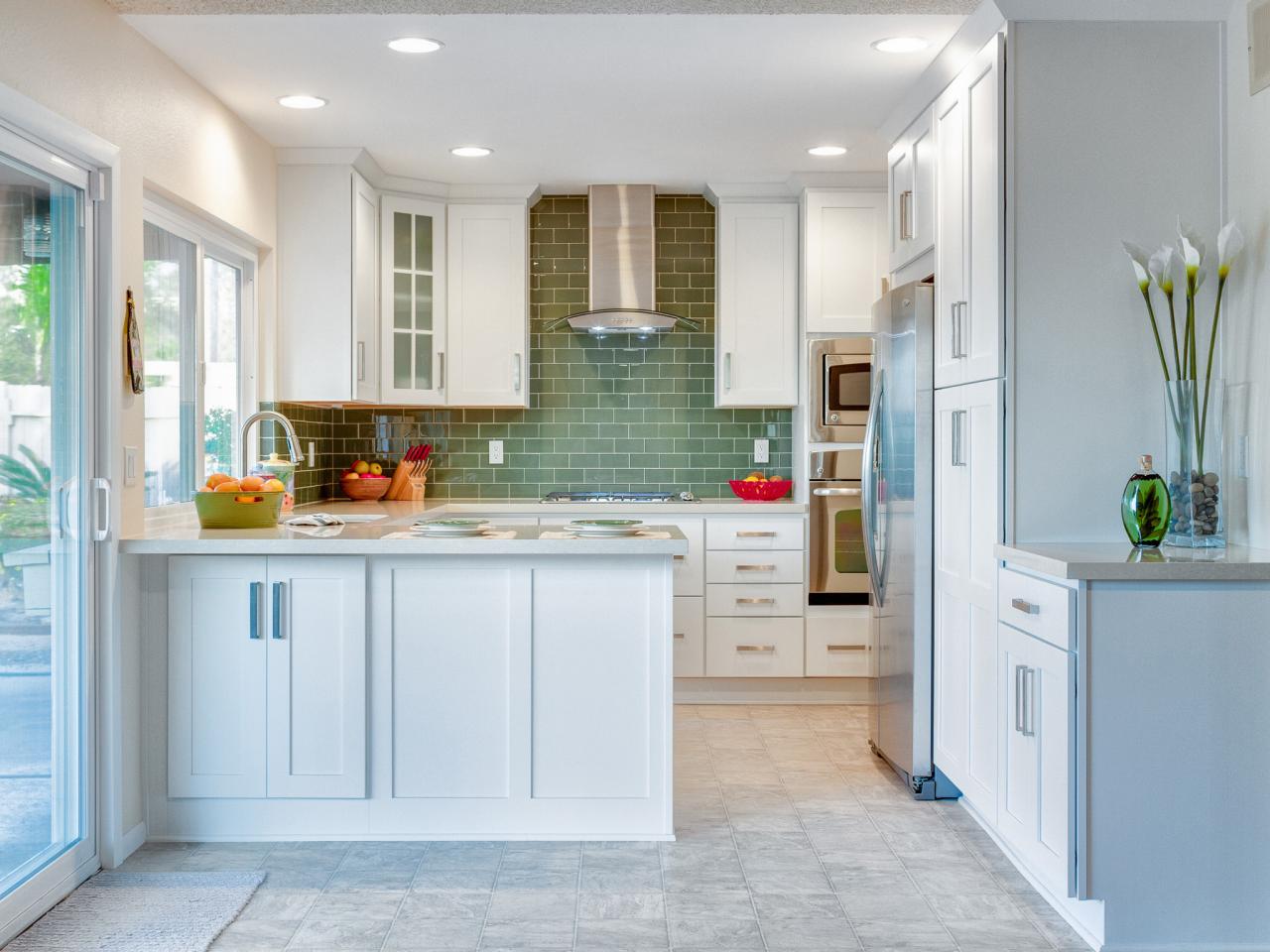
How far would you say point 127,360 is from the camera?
330 centimetres

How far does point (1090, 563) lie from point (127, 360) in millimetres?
2587

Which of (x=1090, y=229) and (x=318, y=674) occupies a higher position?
(x=1090, y=229)

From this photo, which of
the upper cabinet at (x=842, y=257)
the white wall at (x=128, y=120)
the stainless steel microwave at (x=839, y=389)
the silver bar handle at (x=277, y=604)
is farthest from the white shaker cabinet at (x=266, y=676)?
the upper cabinet at (x=842, y=257)

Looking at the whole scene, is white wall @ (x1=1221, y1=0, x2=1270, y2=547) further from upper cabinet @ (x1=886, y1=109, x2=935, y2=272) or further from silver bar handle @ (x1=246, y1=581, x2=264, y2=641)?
silver bar handle @ (x1=246, y1=581, x2=264, y2=641)

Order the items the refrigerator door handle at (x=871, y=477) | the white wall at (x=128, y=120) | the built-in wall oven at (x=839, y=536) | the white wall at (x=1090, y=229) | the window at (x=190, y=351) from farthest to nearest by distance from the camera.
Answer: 1. the built-in wall oven at (x=839, y=536)
2. the refrigerator door handle at (x=871, y=477)
3. the window at (x=190, y=351)
4. the white wall at (x=1090, y=229)
5. the white wall at (x=128, y=120)

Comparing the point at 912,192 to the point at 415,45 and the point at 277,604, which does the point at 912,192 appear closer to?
the point at 415,45

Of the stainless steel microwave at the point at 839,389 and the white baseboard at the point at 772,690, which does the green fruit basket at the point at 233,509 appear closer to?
the white baseboard at the point at 772,690

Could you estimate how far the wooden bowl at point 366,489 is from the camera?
5.63 meters

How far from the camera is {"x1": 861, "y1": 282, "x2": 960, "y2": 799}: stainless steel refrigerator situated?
386 centimetres

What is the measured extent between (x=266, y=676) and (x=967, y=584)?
2073 millimetres

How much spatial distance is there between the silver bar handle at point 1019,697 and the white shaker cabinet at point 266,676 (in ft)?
5.90

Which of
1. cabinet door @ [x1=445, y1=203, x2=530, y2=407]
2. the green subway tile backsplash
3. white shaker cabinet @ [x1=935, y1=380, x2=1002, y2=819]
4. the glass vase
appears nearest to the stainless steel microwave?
the green subway tile backsplash

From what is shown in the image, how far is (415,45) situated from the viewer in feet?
11.7

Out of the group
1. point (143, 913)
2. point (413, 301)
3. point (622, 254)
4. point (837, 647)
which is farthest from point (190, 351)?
point (837, 647)
